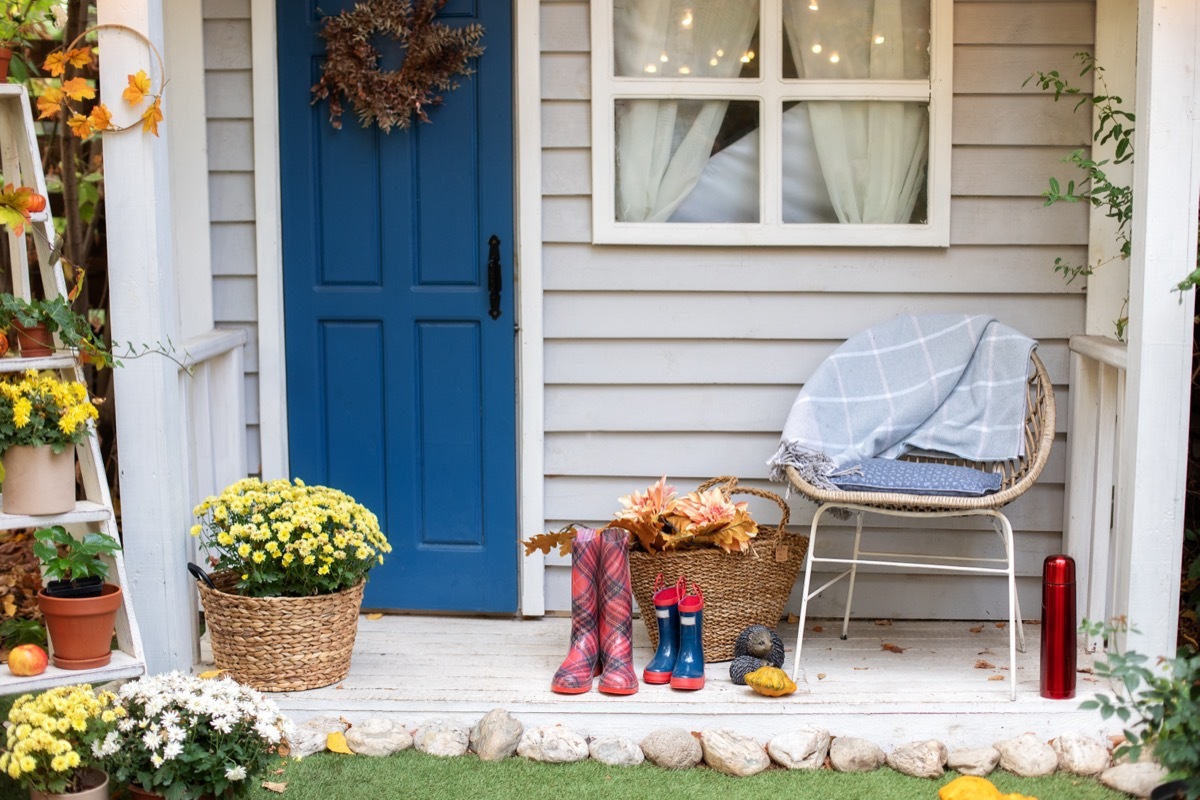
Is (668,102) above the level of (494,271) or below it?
above

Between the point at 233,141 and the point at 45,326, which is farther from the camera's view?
the point at 233,141

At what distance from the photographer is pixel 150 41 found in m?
2.83

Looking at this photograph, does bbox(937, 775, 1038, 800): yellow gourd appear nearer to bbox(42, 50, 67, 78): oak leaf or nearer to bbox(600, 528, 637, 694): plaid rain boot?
bbox(600, 528, 637, 694): plaid rain boot

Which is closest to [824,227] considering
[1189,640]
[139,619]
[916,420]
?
[916,420]

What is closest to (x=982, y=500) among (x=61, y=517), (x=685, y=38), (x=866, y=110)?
(x=866, y=110)

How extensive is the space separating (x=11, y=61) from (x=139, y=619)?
4.52 feet

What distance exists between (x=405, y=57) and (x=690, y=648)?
186 cm

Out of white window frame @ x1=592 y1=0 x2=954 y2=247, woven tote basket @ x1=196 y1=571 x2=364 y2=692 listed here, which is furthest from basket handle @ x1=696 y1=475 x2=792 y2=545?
woven tote basket @ x1=196 y1=571 x2=364 y2=692

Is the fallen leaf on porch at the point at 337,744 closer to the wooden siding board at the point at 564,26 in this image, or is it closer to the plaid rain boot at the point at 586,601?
the plaid rain boot at the point at 586,601

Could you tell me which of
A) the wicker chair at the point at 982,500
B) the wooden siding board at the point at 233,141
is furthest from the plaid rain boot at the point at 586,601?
the wooden siding board at the point at 233,141

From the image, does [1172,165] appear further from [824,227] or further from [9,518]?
[9,518]

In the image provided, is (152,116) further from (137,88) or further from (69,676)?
(69,676)

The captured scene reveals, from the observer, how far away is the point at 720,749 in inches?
110

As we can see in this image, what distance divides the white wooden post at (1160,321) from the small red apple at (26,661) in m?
2.39
